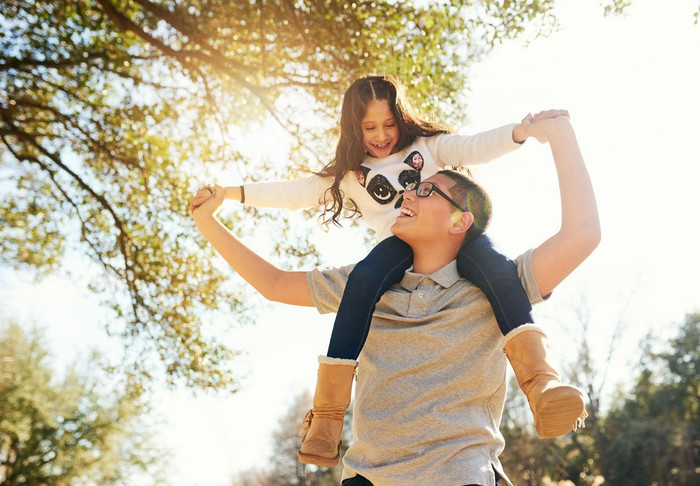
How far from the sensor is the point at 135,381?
1103 cm

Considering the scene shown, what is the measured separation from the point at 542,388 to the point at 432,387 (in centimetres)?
36

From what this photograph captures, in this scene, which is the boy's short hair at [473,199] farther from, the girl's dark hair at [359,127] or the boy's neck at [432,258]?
the girl's dark hair at [359,127]

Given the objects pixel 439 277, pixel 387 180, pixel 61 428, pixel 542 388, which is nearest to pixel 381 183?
pixel 387 180

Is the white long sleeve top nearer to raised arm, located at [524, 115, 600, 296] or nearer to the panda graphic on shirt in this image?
the panda graphic on shirt

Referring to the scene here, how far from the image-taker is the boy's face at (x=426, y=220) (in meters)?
2.89

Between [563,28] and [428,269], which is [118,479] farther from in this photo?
[428,269]

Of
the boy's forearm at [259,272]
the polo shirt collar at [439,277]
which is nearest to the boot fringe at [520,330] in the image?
the polo shirt collar at [439,277]

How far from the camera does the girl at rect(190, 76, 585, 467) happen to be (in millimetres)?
2512

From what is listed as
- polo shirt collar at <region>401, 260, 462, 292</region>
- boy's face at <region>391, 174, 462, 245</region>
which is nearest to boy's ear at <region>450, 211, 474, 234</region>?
boy's face at <region>391, 174, 462, 245</region>

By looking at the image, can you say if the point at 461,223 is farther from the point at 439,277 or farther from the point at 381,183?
the point at 381,183

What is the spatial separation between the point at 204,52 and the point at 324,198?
682 centimetres

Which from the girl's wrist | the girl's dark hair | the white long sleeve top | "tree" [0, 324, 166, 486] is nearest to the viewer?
the girl's wrist

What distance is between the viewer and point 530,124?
3.06 meters

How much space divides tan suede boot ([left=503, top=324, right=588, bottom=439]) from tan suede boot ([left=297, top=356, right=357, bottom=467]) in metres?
0.58
